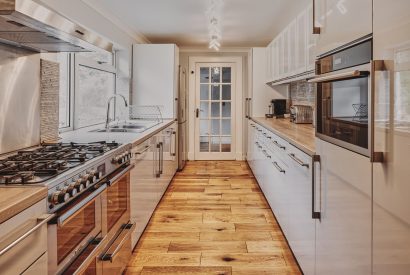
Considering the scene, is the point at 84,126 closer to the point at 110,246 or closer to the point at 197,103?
the point at 110,246

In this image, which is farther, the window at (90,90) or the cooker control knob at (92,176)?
the window at (90,90)

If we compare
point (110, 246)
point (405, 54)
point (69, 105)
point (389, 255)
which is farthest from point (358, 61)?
point (69, 105)

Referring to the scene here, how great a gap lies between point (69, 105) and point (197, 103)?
156 inches

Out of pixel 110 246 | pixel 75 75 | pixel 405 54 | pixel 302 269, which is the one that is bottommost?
pixel 302 269

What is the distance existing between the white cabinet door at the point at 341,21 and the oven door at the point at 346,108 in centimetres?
14

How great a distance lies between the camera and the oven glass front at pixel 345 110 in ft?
4.67

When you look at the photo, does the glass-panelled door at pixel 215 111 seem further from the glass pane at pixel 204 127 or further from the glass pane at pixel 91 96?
the glass pane at pixel 91 96

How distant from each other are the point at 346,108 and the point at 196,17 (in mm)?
3675

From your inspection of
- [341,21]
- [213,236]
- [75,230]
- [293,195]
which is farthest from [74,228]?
[213,236]

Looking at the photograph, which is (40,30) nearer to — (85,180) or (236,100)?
(85,180)

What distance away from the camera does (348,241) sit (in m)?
1.58

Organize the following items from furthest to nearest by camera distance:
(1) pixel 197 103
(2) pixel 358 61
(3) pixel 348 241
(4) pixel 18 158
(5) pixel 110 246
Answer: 1. (1) pixel 197 103
2. (5) pixel 110 246
3. (4) pixel 18 158
4. (3) pixel 348 241
5. (2) pixel 358 61

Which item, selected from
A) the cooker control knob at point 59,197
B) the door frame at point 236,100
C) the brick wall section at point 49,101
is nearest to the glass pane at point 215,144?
the door frame at point 236,100

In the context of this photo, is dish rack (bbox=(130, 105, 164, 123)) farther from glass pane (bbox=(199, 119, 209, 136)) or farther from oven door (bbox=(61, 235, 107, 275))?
oven door (bbox=(61, 235, 107, 275))
